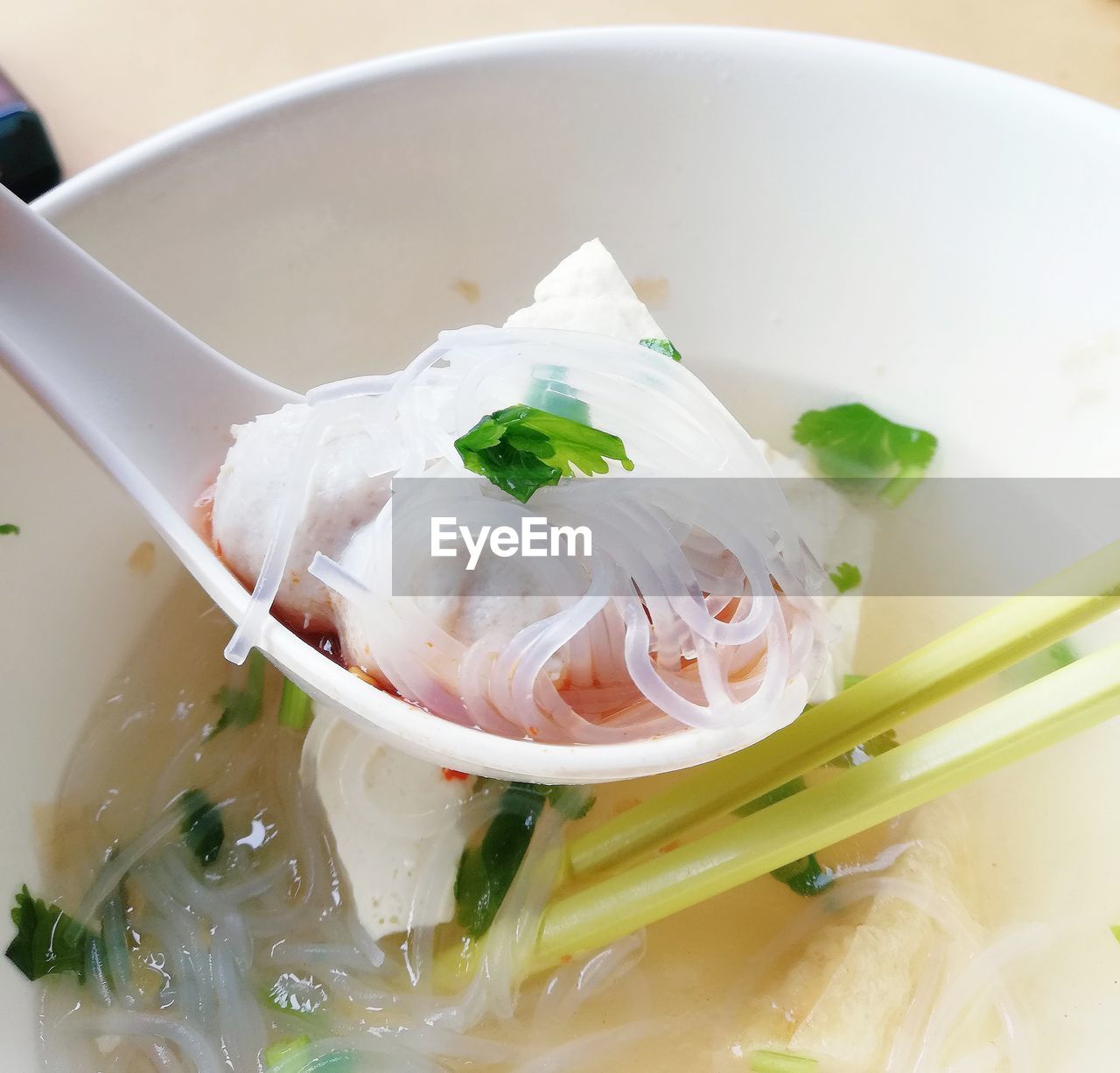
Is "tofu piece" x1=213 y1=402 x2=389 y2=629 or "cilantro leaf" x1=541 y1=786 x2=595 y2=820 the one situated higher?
"tofu piece" x1=213 y1=402 x2=389 y2=629

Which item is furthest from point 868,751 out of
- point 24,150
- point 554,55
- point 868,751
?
point 24,150

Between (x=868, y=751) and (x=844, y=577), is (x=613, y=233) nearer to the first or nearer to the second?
(x=844, y=577)

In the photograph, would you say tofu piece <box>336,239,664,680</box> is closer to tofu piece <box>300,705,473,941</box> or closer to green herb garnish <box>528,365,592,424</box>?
green herb garnish <box>528,365,592,424</box>

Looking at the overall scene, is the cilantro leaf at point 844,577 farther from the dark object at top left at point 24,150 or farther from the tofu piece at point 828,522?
the dark object at top left at point 24,150

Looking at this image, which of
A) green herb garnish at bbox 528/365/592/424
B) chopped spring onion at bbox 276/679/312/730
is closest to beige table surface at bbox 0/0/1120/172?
chopped spring onion at bbox 276/679/312/730

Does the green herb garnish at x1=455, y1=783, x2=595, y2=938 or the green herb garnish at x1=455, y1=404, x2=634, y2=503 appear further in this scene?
the green herb garnish at x1=455, y1=783, x2=595, y2=938

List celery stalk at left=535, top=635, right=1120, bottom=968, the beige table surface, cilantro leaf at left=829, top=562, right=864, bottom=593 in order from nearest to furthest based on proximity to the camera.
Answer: celery stalk at left=535, top=635, right=1120, bottom=968, cilantro leaf at left=829, top=562, right=864, bottom=593, the beige table surface

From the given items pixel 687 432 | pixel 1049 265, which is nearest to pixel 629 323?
pixel 687 432
